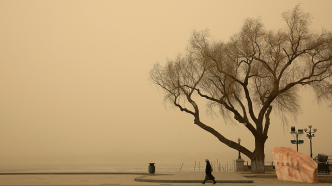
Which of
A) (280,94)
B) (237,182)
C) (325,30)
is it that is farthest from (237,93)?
(237,182)

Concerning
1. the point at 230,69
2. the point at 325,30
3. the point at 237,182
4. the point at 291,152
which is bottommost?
the point at 237,182

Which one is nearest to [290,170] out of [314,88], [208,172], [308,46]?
[208,172]

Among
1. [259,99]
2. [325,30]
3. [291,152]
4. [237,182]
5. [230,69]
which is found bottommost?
[237,182]

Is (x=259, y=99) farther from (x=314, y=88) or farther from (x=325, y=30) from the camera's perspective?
(x=325, y=30)

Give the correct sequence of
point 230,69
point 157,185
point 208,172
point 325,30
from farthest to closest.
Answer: point 230,69 → point 325,30 → point 208,172 → point 157,185

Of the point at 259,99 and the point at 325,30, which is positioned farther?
the point at 259,99

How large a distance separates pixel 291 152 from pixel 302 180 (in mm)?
1915

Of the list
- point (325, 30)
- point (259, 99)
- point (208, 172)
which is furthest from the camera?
point (259, 99)

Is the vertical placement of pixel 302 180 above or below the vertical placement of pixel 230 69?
below

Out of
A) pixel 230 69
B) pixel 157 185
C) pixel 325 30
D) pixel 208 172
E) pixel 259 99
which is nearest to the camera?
pixel 157 185

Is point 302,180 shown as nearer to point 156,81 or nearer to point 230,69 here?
point 230,69

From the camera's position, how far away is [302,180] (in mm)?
22375

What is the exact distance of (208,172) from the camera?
21844 millimetres

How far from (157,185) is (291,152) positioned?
952 cm
